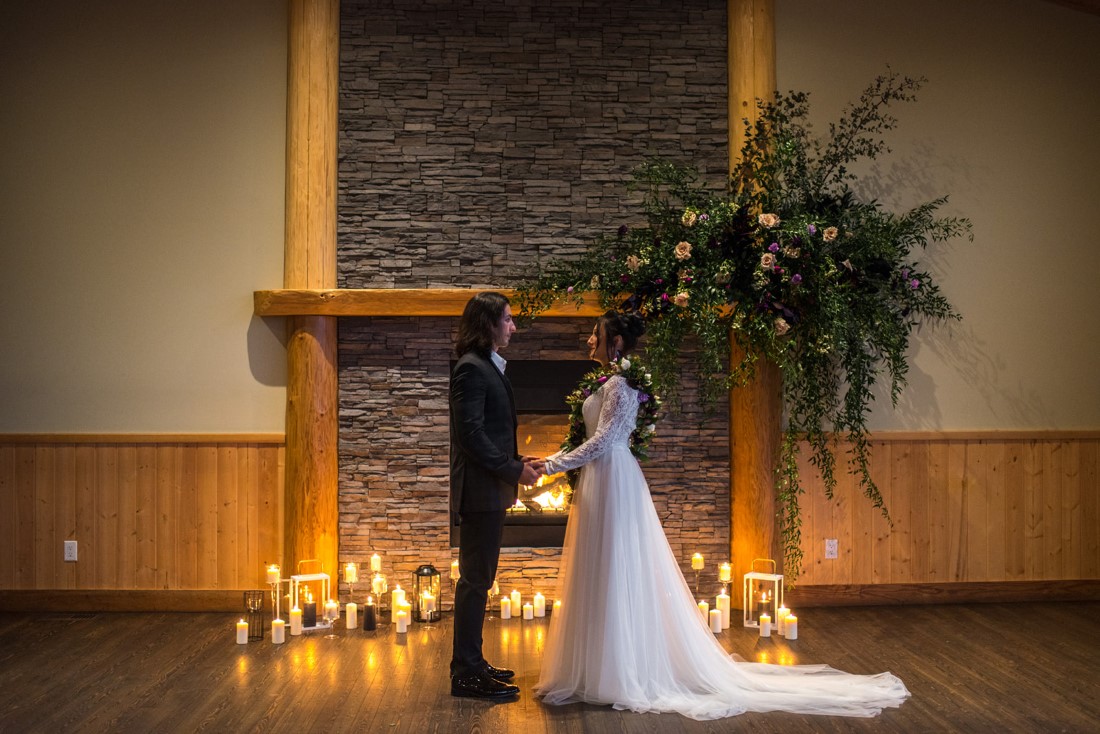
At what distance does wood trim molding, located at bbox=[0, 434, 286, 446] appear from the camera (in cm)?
521

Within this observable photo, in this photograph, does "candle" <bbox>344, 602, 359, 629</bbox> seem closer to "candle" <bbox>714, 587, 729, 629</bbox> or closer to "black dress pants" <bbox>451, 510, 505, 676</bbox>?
"black dress pants" <bbox>451, 510, 505, 676</bbox>

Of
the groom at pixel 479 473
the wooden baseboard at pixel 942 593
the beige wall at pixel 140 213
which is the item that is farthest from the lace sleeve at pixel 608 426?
the beige wall at pixel 140 213

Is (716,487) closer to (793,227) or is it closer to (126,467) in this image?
(793,227)

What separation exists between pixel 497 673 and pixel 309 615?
137cm

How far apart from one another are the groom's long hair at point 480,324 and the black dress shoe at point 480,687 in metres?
1.26

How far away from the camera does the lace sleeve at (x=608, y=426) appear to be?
381 cm

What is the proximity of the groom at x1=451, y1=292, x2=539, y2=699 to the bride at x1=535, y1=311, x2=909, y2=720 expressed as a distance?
0.20 m

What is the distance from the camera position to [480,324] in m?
3.82

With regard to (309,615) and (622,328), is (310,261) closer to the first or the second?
(309,615)

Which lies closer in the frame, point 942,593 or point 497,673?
point 497,673

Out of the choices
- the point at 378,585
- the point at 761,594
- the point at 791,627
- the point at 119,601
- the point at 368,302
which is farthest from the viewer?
the point at 119,601

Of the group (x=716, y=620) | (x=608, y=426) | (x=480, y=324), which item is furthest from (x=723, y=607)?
(x=480, y=324)

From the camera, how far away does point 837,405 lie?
521 centimetres

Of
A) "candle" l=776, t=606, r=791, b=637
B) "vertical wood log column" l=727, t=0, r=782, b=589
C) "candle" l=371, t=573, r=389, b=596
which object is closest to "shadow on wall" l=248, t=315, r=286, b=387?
"candle" l=371, t=573, r=389, b=596
